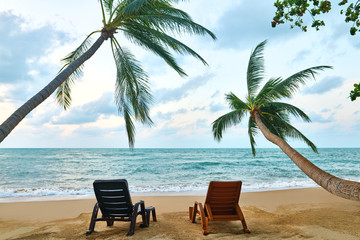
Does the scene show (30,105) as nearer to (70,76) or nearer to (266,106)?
(70,76)

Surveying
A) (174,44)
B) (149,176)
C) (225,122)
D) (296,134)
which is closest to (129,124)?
(174,44)

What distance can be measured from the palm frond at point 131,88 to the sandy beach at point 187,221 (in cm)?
232

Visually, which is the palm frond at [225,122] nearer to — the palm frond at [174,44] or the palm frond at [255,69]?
the palm frond at [255,69]

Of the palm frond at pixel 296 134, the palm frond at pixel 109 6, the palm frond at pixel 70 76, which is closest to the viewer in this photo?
the palm frond at pixel 109 6

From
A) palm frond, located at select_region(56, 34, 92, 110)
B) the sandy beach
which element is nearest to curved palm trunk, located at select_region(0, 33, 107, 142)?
palm frond, located at select_region(56, 34, 92, 110)

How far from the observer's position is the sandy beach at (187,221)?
411 cm

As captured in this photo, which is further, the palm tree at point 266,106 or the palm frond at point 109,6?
the palm tree at point 266,106

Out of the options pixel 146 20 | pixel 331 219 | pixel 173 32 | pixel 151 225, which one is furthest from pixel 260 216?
pixel 146 20

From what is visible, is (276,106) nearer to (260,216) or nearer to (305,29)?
(260,216)

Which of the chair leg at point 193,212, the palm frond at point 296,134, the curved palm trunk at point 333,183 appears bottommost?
the chair leg at point 193,212

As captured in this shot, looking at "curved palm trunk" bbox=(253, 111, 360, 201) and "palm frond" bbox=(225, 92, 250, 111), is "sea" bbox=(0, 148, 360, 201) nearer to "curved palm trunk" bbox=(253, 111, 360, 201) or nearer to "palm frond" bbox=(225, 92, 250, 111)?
"palm frond" bbox=(225, 92, 250, 111)

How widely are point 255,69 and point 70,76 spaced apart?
18.8 ft

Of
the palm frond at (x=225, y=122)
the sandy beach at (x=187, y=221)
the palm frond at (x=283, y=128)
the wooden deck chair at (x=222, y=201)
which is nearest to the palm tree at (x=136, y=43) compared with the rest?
the sandy beach at (x=187, y=221)

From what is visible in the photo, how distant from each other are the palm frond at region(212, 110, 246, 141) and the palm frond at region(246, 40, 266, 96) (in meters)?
0.94
